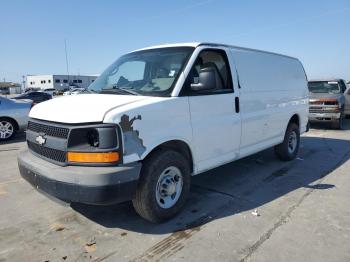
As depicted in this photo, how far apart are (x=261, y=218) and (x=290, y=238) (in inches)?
21.5

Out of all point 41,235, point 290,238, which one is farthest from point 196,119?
point 41,235

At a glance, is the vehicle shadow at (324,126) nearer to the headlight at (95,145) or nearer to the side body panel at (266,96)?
the side body panel at (266,96)

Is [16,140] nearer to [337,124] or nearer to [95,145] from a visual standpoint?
[95,145]

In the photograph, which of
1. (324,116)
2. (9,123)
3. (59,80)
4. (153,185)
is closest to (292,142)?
(153,185)

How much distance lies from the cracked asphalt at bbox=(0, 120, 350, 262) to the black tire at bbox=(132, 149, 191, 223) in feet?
0.53

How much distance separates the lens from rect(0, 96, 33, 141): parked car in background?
10.0 metres

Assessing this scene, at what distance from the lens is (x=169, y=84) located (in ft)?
13.1

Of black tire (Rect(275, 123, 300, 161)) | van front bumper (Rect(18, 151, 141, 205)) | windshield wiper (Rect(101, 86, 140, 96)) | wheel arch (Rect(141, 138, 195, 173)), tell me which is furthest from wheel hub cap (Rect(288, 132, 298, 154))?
van front bumper (Rect(18, 151, 141, 205))

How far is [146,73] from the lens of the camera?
4.39 metres

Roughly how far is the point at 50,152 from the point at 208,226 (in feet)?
6.68

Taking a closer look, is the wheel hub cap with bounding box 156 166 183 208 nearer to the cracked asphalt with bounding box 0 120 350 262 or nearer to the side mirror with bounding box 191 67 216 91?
the cracked asphalt with bounding box 0 120 350 262

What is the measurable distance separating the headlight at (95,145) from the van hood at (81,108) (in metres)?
0.12

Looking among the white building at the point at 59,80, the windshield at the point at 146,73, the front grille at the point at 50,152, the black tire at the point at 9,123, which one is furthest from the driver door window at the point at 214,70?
the white building at the point at 59,80

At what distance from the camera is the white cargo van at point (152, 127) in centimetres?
331
